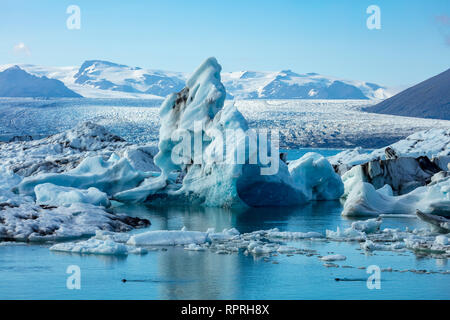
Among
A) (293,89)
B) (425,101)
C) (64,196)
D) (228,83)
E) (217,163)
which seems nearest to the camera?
(64,196)

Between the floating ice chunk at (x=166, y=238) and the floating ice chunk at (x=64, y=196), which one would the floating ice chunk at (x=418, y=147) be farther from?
the floating ice chunk at (x=166, y=238)

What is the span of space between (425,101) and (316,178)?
63046 mm

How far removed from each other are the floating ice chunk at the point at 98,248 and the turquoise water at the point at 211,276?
15 cm

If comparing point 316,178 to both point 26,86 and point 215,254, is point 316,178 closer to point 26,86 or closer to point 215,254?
point 215,254

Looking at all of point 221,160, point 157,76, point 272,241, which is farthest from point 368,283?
point 157,76

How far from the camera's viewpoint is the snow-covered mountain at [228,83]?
102706 millimetres

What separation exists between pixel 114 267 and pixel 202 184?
761 cm

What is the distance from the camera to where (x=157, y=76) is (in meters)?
112

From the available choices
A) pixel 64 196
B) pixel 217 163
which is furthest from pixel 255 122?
pixel 64 196

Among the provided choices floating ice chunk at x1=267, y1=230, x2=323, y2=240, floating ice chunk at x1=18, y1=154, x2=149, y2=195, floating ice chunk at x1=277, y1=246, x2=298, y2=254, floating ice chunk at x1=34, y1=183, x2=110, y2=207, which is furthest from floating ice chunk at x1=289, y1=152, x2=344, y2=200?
floating ice chunk at x1=277, y1=246, x2=298, y2=254

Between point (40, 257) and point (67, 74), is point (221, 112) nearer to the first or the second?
point (40, 257)

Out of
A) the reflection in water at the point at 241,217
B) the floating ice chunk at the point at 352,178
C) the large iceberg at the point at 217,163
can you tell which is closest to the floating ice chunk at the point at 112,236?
the reflection in water at the point at 241,217

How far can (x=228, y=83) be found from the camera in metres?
107

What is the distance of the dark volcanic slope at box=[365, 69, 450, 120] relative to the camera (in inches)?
2857
